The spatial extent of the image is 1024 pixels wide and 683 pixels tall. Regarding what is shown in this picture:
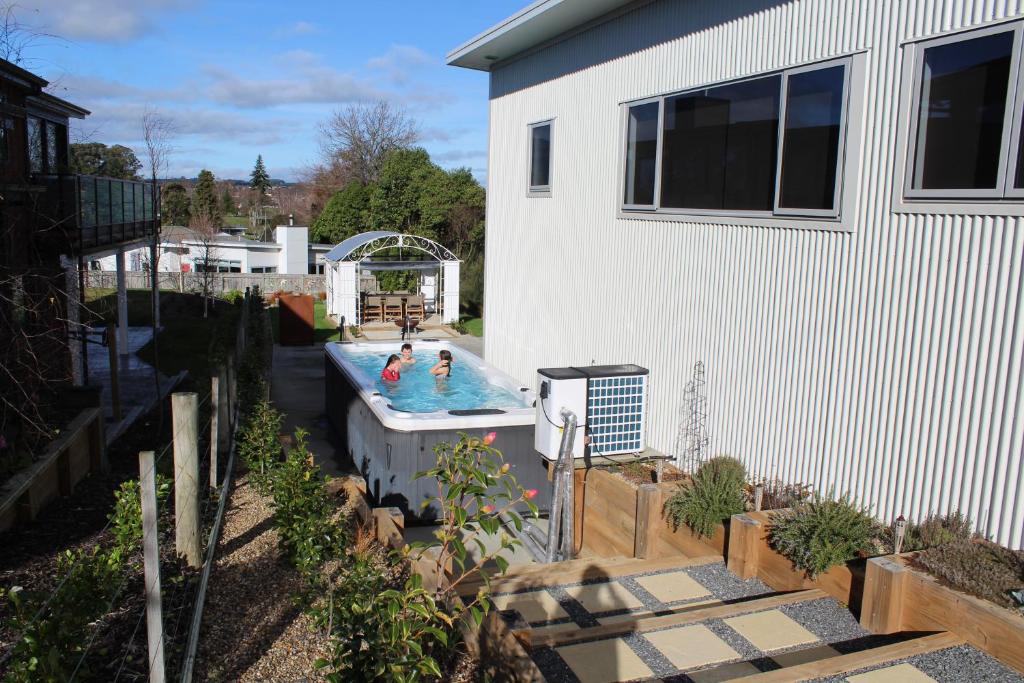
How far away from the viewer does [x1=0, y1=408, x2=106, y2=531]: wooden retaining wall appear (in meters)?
5.93

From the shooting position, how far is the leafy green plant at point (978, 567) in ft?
14.1

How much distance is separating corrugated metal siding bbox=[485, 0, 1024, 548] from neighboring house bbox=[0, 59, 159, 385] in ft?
19.2

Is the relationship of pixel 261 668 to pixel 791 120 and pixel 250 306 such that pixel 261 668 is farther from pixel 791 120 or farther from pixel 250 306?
pixel 250 306

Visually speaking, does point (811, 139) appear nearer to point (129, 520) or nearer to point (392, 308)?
point (129, 520)

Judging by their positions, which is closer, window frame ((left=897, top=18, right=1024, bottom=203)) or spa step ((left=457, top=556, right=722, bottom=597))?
window frame ((left=897, top=18, right=1024, bottom=203))

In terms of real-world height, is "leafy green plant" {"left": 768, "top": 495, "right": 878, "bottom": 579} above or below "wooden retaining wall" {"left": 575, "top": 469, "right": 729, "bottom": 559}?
above

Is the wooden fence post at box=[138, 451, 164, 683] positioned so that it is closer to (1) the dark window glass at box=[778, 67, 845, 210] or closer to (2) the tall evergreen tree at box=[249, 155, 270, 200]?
(1) the dark window glass at box=[778, 67, 845, 210]

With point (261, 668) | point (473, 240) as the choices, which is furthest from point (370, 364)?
point (473, 240)

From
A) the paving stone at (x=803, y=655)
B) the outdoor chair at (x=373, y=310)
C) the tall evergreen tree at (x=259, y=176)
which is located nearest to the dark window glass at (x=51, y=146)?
the outdoor chair at (x=373, y=310)

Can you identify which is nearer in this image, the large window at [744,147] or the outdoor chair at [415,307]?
the large window at [744,147]

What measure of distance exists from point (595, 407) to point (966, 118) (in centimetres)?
408

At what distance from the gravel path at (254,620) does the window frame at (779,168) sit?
4935 millimetres

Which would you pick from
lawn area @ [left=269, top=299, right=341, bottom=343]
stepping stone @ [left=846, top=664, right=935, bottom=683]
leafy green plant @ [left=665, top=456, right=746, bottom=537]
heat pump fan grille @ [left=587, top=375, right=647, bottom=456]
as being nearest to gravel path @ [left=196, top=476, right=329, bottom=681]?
stepping stone @ [left=846, top=664, right=935, bottom=683]

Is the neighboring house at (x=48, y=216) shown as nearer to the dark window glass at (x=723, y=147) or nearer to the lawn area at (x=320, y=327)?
the dark window glass at (x=723, y=147)
